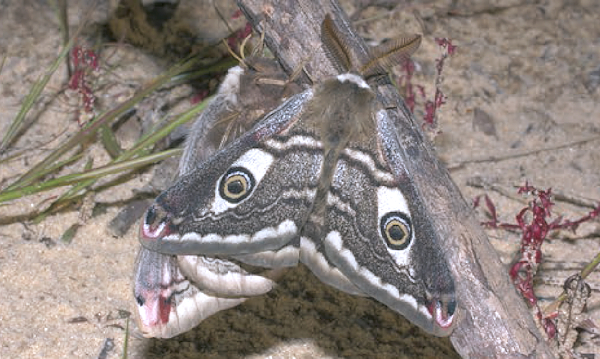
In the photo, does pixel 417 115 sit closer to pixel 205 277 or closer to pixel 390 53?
pixel 390 53

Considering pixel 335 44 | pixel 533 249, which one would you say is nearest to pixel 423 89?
pixel 533 249

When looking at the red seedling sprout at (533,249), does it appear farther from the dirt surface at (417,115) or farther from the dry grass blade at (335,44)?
the dry grass blade at (335,44)

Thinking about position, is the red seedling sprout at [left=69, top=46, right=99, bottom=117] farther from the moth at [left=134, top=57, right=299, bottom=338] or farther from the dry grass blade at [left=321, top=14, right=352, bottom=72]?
the dry grass blade at [left=321, top=14, right=352, bottom=72]

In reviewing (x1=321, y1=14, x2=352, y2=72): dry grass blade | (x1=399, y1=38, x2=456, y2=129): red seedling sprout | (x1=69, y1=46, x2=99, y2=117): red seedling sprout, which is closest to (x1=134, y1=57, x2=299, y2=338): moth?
(x1=321, y1=14, x2=352, y2=72): dry grass blade

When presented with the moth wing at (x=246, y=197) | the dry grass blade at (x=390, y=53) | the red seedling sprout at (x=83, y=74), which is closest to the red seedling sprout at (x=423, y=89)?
the dry grass blade at (x=390, y=53)

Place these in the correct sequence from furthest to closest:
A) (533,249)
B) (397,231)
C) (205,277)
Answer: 1. (533,249)
2. (205,277)
3. (397,231)

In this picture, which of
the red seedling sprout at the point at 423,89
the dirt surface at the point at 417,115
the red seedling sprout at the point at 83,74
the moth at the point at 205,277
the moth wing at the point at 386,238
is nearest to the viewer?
the moth wing at the point at 386,238

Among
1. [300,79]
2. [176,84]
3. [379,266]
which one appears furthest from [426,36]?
[379,266]
